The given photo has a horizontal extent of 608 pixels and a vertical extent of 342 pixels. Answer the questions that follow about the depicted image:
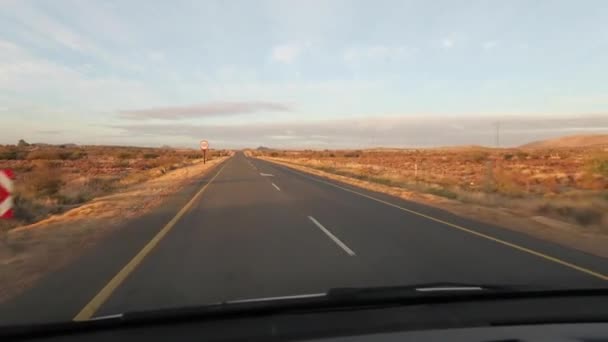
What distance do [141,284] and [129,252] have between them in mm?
2298

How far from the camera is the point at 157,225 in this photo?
36.5 feet

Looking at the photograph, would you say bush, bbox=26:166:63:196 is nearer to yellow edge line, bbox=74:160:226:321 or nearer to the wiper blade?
yellow edge line, bbox=74:160:226:321

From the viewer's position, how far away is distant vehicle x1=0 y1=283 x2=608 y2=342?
3.37m

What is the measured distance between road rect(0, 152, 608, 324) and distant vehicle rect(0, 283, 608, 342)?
1073 millimetres

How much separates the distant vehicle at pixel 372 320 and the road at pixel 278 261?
1.07 m

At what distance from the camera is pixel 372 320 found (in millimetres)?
3695

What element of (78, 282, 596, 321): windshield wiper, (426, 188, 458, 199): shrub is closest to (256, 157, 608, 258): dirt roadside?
(426, 188, 458, 199): shrub

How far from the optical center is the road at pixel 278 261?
547cm

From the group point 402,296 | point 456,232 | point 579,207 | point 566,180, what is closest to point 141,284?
point 402,296

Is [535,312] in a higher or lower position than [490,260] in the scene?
higher

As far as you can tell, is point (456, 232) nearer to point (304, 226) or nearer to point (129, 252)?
point (304, 226)

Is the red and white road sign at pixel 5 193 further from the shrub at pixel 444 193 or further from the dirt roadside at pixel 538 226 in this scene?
the shrub at pixel 444 193

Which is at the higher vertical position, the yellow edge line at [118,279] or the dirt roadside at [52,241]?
the yellow edge line at [118,279]

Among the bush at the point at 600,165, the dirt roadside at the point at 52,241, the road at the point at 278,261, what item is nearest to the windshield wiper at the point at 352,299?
the road at the point at 278,261
